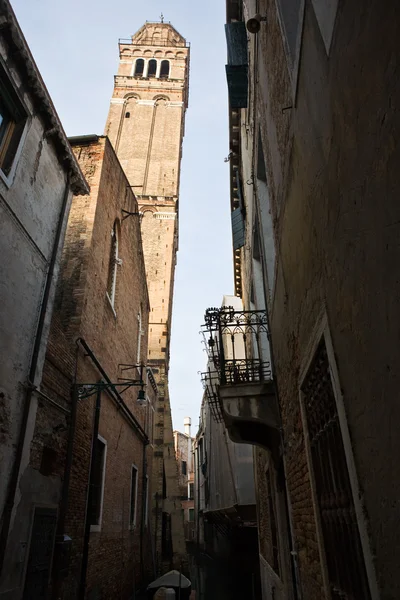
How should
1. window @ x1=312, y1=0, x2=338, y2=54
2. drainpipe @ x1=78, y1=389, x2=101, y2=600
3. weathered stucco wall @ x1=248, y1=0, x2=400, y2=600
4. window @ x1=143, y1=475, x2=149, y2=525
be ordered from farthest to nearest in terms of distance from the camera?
window @ x1=143, y1=475, x2=149, y2=525 → drainpipe @ x1=78, y1=389, x2=101, y2=600 → window @ x1=312, y1=0, x2=338, y2=54 → weathered stucco wall @ x1=248, y1=0, x2=400, y2=600

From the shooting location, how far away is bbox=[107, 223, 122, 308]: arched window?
10.3 meters

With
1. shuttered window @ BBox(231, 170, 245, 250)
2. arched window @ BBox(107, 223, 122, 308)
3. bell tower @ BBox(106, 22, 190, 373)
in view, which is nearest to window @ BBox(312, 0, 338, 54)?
shuttered window @ BBox(231, 170, 245, 250)

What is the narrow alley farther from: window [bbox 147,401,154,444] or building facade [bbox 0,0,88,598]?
window [bbox 147,401,154,444]

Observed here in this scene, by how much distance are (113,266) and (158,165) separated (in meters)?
20.4

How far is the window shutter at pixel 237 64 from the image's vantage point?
24.2ft

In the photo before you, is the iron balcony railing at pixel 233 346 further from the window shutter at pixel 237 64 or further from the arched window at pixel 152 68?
the arched window at pixel 152 68

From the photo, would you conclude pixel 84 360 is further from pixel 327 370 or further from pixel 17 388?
pixel 327 370

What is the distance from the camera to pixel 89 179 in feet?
31.8

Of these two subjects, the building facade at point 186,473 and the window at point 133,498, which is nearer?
the window at point 133,498

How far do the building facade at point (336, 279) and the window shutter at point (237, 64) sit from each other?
277 cm

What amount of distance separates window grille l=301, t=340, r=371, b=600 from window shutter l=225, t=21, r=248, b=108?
623 centimetres

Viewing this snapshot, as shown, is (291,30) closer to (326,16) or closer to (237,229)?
(326,16)

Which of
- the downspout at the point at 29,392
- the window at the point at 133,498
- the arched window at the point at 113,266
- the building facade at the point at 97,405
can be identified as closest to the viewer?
the downspout at the point at 29,392

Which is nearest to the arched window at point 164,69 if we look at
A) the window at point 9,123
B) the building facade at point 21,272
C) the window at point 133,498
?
the window at point 133,498
